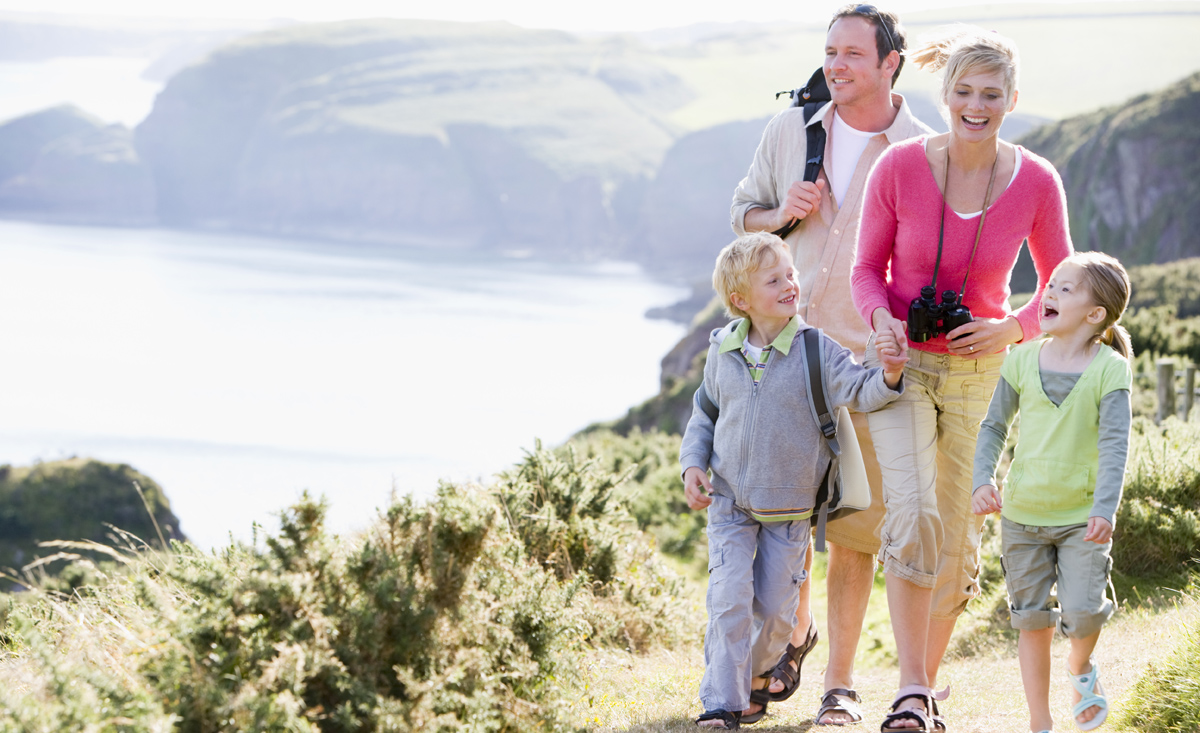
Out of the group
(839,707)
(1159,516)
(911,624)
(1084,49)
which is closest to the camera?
(911,624)

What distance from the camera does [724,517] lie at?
3176 mm

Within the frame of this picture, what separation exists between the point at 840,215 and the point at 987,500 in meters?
1.25

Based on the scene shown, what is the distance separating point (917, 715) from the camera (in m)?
2.94

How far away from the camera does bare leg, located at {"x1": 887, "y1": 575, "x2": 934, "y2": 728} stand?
3016 millimetres

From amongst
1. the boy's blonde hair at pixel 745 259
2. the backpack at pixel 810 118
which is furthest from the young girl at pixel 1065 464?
the backpack at pixel 810 118

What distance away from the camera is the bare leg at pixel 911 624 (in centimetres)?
302

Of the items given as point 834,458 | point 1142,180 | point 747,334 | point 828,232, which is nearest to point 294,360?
point 1142,180

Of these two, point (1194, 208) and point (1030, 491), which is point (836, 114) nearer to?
point (1030, 491)

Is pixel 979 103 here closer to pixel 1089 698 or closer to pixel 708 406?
pixel 708 406

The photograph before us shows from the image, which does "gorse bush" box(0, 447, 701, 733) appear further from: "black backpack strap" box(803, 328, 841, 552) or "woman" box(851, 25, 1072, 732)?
"woman" box(851, 25, 1072, 732)

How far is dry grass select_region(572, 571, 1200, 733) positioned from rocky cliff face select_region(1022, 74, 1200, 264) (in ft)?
133

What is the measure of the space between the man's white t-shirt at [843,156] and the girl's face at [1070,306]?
952 mm

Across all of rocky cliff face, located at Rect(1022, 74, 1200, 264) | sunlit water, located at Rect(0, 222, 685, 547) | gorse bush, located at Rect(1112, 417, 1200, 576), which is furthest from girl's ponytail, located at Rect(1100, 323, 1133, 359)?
rocky cliff face, located at Rect(1022, 74, 1200, 264)

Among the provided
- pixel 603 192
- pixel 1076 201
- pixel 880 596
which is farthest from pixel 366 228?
pixel 880 596
